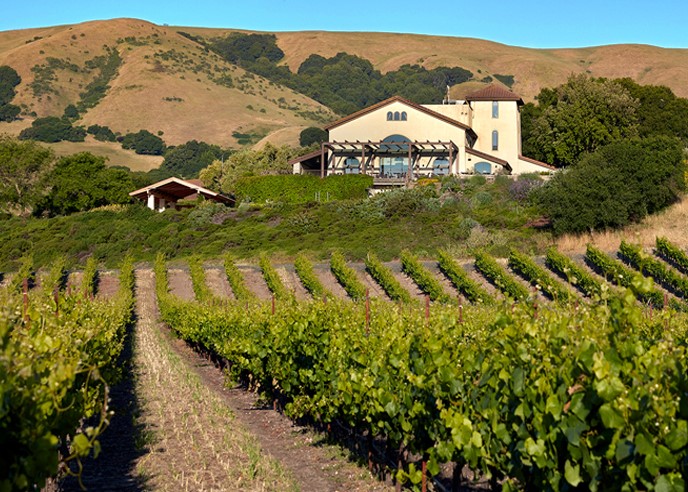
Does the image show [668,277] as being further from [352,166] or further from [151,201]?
[151,201]

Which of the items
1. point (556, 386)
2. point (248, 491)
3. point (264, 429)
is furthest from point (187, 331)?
point (556, 386)

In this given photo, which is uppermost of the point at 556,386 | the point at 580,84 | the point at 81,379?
the point at 580,84

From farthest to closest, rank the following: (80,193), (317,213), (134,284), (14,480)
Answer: (80,193) → (317,213) → (134,284) → (14,480)

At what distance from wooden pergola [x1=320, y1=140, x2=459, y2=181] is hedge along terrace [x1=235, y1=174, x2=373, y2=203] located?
109 inches

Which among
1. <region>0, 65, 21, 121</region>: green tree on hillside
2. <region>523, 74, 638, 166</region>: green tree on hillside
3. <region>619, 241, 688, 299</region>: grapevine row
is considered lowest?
<region>619, 241, 688, 299</region>: grapevine row

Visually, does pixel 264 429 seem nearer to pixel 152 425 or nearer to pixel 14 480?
pixel 152 425

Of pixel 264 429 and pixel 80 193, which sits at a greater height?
pixel 80 193

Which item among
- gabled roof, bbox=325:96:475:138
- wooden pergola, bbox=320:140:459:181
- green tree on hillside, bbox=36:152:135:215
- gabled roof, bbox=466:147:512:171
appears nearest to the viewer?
wooden pergola, bbox=320:140:459:181

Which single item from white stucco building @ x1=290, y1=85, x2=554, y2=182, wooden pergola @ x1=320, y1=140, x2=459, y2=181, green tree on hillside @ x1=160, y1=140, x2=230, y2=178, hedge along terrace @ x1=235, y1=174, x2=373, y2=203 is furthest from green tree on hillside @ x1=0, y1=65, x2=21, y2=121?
hedge along terrace @ x1=235, y1=174, x2=373, y2=203

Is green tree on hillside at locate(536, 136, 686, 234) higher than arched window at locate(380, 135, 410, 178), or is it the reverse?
arched window at locate(380, 135, 410, 178)

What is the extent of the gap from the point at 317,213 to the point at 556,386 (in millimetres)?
46644

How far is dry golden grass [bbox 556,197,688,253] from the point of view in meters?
42.8

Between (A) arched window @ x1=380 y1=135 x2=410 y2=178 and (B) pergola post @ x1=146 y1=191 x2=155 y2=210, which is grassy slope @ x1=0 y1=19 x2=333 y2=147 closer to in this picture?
(B) pergola post @ x1=146 y1=191 x2=155 y2=210

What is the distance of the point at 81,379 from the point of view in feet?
40.7
